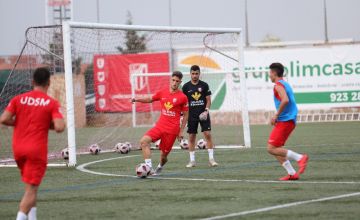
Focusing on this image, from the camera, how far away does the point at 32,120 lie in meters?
9.15

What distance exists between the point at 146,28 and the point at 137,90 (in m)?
12.3

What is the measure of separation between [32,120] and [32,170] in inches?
23.7

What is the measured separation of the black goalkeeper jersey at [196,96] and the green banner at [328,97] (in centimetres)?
2168

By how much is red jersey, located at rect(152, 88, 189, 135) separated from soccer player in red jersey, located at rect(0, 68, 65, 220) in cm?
599

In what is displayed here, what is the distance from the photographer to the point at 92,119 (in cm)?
2572

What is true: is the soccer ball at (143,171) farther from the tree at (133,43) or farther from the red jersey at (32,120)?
the tree at (133,43)

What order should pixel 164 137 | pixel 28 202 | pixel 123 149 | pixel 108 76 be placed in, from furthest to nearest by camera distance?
pixel 108 76 < pixel 123 149 < pixel 164 137 < pixel 28 202

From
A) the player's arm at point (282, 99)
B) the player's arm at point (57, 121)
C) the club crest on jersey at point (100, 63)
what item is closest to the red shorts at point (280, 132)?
the player's arm at point (282, 99)

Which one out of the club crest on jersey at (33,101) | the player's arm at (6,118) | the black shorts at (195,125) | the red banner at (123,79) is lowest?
the black shorts at (195,125)

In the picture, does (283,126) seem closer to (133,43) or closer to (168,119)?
(168,119)

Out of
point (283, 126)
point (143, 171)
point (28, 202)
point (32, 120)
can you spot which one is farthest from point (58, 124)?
point (283, 126)

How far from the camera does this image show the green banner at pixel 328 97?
38.2 meters

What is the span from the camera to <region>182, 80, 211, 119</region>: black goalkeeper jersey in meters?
17.5

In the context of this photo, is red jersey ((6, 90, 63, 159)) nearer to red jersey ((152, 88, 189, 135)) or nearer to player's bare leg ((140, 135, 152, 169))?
player's bare leg ((140, 135, 152, 169))
